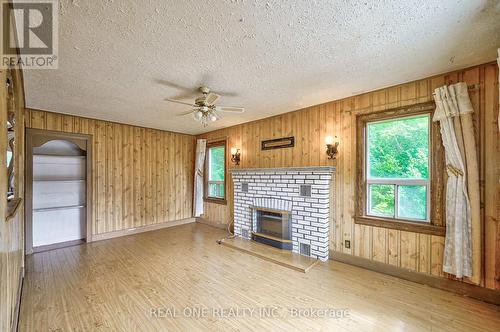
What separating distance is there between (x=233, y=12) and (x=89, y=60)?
5.40 ft

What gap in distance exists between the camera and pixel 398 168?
290cm

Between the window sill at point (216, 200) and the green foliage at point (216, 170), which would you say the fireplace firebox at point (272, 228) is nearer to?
the window sill at point (216, 200)

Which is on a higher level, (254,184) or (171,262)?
(254,184)

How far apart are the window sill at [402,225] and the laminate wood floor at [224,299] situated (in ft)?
2.20

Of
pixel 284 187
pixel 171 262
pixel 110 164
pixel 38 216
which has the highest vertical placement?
pixel 110 164

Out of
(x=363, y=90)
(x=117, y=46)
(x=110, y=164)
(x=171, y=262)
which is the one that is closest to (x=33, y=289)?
(x=171, y=262)

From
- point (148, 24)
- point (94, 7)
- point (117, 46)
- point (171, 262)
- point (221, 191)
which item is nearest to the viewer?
point (94, 7)

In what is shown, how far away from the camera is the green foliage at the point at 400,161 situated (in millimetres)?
2738

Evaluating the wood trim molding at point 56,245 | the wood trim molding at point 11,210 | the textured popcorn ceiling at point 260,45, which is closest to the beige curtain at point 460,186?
the textured popcorn ceiling at point 260,45

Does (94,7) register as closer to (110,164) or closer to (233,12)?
(233,12)

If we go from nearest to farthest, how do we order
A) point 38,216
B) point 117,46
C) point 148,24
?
point 148,24
point 117,46
point 38,216

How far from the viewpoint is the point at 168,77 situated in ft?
8.44

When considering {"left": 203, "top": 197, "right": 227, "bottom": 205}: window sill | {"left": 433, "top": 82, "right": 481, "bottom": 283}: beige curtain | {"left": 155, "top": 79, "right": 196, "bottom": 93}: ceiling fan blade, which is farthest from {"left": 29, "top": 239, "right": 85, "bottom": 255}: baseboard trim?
{"left": 433, "top": 82, "right": 481, "bottom": 283}: beige curtain

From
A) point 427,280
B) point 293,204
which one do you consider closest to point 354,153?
point 293,204
